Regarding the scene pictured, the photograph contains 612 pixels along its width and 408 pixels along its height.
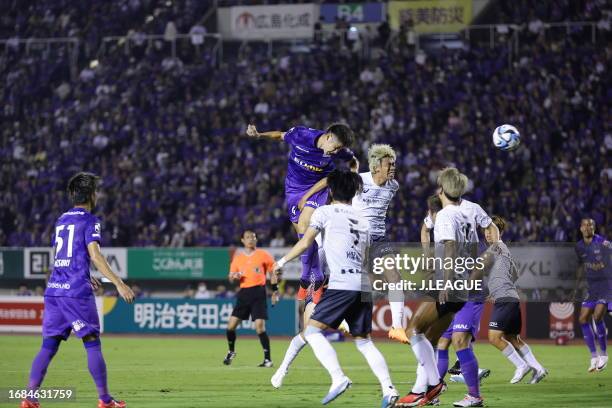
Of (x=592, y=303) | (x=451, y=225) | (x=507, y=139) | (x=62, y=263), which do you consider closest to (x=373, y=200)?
(x=451, y=225)

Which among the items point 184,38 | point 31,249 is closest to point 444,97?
point 184,38

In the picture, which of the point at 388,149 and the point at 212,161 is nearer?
the point at 388,149

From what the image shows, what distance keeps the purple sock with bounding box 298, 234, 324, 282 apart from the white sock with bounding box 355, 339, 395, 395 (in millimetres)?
3299

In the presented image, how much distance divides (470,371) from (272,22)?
A: 3265 centimetres

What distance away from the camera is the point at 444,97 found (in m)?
36.6

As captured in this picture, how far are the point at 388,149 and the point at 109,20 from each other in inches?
1340

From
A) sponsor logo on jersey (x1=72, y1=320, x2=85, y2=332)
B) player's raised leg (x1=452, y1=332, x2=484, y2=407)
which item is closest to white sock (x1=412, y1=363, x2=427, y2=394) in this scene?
player's raised leg (x1=452, y1=332, x2=484, y2=407)

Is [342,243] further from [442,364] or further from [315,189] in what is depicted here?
[315,189]

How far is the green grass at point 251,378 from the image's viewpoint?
12969 mm

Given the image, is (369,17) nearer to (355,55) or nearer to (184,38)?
(355,55)

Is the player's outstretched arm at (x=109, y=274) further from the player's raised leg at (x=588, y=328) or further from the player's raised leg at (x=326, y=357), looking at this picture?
the player's raised leg at (x=588, y=328)

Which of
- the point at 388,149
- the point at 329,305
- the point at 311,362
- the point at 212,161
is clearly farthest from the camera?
the point at 212,161

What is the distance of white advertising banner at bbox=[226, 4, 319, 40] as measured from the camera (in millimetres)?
42812

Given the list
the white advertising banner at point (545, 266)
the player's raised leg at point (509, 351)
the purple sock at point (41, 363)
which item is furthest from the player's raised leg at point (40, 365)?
the white advertising banner at point (545, 266)
